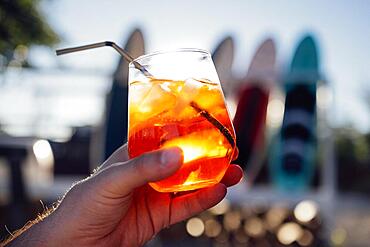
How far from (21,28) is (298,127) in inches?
157

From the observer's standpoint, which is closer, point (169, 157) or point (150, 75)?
point (169, 157)

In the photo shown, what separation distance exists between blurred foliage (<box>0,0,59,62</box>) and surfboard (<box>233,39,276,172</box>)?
325cm

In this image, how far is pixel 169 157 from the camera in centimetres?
97

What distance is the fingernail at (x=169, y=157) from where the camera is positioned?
969mm

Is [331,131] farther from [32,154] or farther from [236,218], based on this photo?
[32,154]

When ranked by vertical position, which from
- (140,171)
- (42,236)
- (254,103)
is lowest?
(254,103)

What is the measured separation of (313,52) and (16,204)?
3334 mm

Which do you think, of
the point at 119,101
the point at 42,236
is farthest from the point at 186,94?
the point at 119,101

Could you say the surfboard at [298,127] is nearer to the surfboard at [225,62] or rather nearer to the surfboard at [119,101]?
the surfboard at [225,62]

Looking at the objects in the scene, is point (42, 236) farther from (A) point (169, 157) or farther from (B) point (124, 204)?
(A) point (169, 157)

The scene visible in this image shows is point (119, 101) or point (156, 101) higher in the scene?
point (156, 101)

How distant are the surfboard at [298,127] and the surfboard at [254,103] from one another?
0.20 m

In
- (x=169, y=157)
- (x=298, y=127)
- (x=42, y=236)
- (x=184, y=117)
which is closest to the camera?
(x=169, y=157)

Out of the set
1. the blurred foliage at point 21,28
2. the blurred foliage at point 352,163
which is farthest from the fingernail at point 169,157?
the blurred foliage at point 352,163
